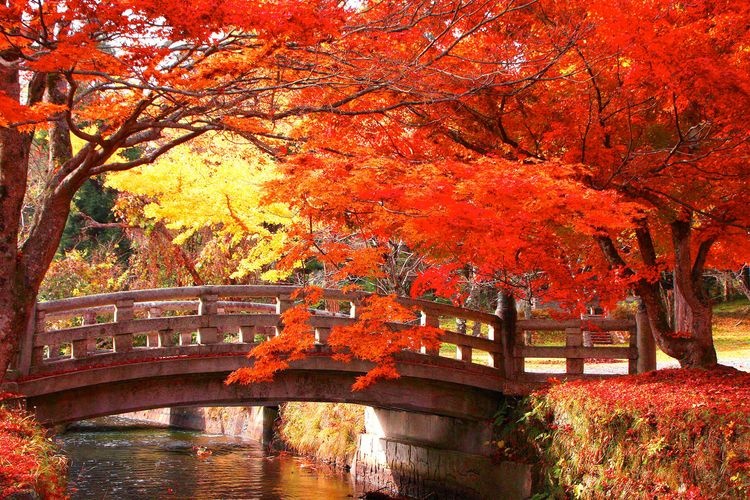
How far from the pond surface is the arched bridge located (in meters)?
1.77

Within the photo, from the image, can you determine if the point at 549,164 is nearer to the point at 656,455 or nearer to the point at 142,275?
the point at 656,455

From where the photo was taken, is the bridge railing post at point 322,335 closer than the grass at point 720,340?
Yes

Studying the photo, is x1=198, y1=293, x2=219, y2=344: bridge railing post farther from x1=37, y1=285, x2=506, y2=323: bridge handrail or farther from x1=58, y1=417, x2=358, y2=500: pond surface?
x1=58, y1=417, x2=358, y2=500: pond surface

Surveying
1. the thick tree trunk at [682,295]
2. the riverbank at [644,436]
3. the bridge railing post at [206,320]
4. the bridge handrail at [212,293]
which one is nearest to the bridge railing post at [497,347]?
the bridge handrail at [212,293]

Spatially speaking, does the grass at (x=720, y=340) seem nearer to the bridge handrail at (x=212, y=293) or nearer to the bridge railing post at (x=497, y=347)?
the bridge railing post at (x=497, y=347)

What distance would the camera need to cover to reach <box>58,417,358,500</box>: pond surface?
1418cm

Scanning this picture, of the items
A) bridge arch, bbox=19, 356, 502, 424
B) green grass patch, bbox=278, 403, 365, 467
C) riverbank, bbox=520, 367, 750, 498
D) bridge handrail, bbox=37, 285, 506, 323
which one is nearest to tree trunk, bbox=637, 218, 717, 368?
riverbank, bbox=520, 367, 750, 498

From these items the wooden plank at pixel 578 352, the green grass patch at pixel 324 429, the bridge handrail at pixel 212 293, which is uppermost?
the bridge handrail at pixel 212 293

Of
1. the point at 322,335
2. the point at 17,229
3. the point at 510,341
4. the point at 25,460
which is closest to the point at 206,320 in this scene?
the point at 322,335

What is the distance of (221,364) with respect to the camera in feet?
39.9

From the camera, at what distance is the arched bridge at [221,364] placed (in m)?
11.1

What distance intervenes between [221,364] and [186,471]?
457 cm

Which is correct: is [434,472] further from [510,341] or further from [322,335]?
[322,335]

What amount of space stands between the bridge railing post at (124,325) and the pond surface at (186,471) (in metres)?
2.24
